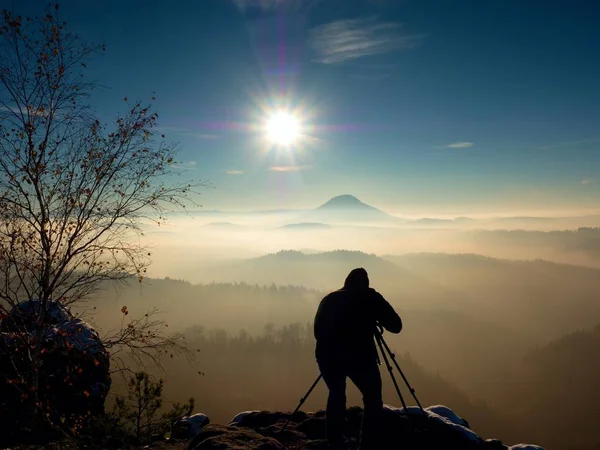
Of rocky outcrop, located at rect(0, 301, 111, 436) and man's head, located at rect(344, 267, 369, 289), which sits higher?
man's head, located at rect(344, 267, 369, 289)

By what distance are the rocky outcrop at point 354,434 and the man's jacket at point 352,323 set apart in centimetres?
182

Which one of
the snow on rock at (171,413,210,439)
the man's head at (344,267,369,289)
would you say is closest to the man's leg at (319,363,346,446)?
the man's head at (344,267,369,289)

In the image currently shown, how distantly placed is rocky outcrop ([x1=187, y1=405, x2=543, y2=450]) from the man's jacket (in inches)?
71.6

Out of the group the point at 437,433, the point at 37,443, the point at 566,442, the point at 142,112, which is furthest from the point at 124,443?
the point at 566,442

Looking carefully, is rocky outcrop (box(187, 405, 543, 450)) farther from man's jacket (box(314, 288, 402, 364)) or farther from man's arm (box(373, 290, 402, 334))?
man's arm (box(373, 290, 402, 334))

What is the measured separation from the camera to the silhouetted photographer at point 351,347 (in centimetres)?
777

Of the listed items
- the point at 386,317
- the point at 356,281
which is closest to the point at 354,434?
the point at 386,317

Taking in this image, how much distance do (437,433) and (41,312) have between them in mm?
10209

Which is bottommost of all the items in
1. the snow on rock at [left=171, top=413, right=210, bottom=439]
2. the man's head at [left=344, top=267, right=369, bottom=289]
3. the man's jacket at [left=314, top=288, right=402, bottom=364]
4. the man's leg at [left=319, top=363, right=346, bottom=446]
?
the snow on rock at [left=171, top=413, right=210, bottom=439]

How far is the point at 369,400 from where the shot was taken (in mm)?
7766

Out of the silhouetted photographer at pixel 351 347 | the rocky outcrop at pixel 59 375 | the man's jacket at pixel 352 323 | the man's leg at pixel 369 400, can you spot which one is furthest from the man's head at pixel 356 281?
the rocky outcrop at pixel 59 375

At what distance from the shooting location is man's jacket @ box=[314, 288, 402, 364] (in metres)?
7.86

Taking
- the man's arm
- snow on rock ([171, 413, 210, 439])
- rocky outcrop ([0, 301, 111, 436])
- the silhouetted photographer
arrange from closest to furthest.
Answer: the man's arm < the silhouetted photographer < rocky outcrop ([0, 301, 111, 436]) < snow on rock ([171, 413, 210, 439])

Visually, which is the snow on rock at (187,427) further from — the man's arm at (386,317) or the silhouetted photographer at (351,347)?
the man's arm at (386,317)
